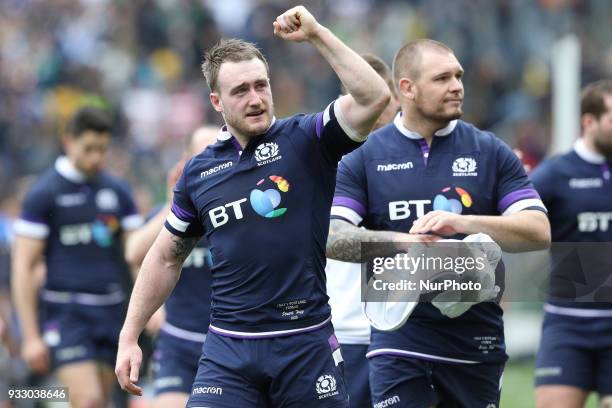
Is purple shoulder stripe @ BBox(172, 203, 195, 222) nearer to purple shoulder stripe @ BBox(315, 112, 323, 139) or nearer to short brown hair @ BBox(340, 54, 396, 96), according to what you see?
purple shoulder stripe @ BBox(315, 112, 323, 139)

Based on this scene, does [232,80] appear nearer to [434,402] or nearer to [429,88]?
[429,88]

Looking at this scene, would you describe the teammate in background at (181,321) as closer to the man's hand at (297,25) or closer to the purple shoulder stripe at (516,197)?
the purple shoulder stripe at (516,197)

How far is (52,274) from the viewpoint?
1059 cm

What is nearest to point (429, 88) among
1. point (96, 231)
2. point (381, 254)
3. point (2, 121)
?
point (381, 254)

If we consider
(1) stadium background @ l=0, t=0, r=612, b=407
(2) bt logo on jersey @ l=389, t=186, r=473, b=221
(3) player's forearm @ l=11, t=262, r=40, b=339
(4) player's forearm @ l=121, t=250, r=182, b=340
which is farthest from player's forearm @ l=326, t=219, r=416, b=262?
(1) stadium background @ l=0, t=0, r=612, b=407

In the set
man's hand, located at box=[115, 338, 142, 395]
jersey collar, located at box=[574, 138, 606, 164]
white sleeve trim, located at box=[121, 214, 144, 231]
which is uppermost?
jersey collar, located at box=[574, 138, 606, 164]

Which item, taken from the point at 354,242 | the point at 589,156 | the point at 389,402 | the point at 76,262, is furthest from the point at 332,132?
the point at 76,262

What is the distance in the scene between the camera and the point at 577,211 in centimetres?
846

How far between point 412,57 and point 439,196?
0.90m

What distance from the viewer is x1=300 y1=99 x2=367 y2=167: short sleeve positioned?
19.6 feet

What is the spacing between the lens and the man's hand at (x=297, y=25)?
18.8 feet

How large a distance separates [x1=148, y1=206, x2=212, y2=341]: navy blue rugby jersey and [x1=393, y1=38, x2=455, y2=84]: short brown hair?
2492 millimetres

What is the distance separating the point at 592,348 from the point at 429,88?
103 inches

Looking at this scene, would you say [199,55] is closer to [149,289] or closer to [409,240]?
[149,289]
